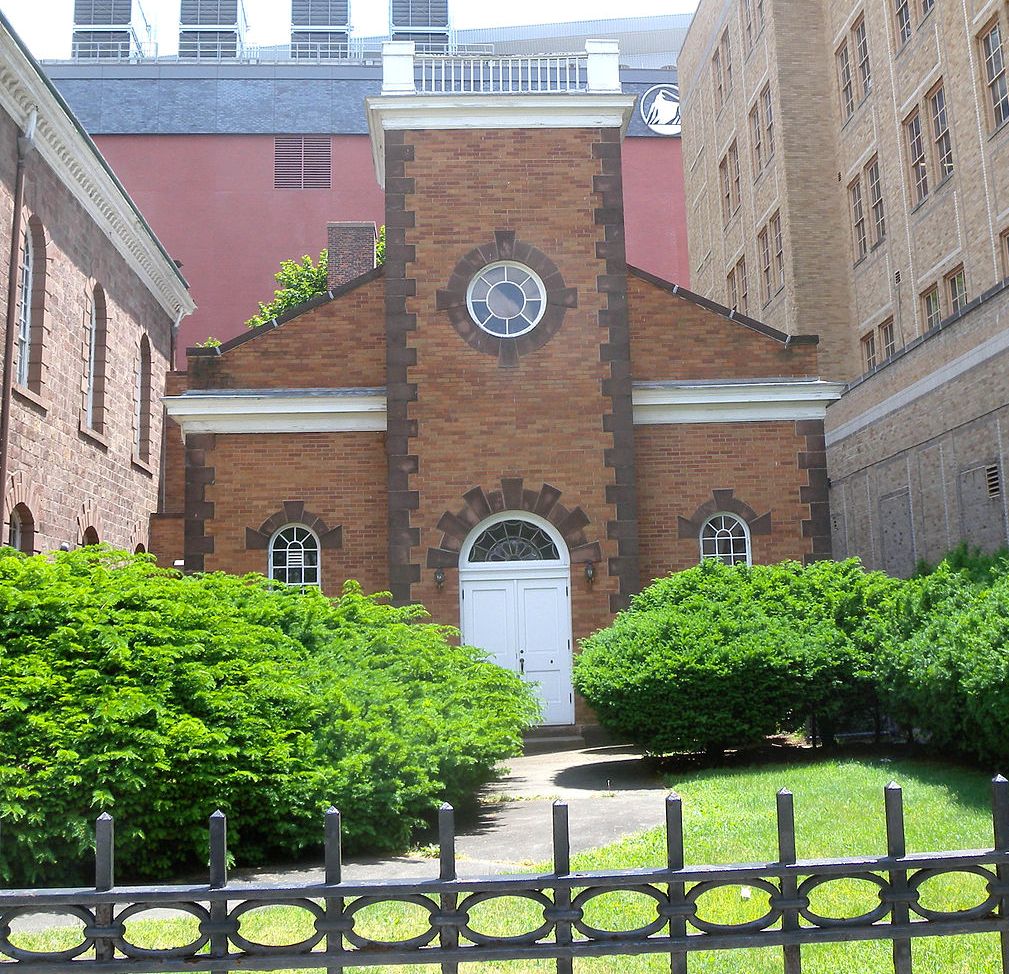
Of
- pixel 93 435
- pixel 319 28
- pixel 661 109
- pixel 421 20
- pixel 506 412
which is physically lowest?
pixel 506 412

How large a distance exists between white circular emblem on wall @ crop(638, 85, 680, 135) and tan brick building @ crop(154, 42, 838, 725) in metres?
26.6

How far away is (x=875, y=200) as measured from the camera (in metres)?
27.7

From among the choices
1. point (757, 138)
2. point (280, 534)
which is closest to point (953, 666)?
point (280, 534)

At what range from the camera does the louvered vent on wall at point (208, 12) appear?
46281mm

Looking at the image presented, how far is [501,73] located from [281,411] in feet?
20.3

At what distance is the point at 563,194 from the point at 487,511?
4.92 m

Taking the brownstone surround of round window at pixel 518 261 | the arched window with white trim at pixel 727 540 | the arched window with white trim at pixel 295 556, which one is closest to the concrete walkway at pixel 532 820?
the arched window with white trim at pixel 727 540

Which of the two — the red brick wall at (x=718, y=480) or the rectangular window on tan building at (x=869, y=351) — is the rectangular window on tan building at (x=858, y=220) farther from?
the red brick wall at (x=718, y=480)

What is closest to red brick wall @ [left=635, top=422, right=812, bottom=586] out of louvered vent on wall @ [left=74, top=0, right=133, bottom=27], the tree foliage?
the tree foliage

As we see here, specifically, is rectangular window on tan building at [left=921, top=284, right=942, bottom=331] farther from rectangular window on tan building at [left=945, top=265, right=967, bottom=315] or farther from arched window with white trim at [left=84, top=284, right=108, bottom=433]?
arched window with white trim at [left=84, top=284, right=108, bottom=433]

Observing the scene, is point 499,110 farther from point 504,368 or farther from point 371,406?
point 371,406

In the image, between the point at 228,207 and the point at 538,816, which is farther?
the point at 228,207

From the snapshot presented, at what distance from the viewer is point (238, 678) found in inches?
325

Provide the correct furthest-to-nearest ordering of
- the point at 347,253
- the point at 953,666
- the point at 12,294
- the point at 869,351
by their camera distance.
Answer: the point at 869,351 < the point at 347,253 < the point at 12,294 < the point at 953,666
